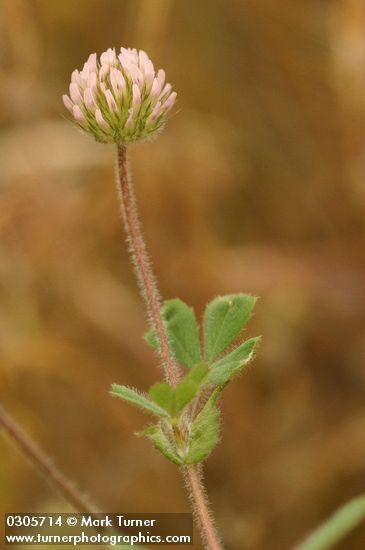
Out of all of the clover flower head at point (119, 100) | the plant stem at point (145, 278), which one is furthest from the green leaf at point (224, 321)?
the clover flower head at point (119, 100)

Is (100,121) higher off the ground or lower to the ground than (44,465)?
higher

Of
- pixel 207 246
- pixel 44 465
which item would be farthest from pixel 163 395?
Answer: pixel 207 246

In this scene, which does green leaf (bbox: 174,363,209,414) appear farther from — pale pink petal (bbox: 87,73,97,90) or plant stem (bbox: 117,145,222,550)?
pale pink petal (bbox: 87,73,97,90)

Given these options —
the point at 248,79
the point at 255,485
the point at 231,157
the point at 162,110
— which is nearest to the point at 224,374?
the point at 162,110

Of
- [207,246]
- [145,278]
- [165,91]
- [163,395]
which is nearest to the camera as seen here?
[163,395]

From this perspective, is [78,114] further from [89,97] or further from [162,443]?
[162,443]

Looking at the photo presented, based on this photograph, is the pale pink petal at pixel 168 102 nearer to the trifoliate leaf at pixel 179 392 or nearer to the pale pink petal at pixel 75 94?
the pale pink petal at pixel 75 94
